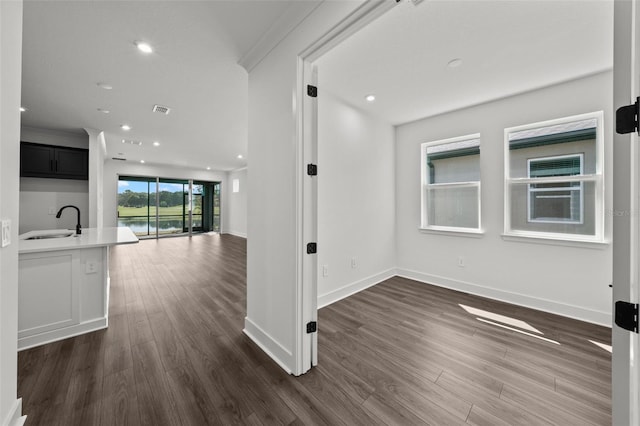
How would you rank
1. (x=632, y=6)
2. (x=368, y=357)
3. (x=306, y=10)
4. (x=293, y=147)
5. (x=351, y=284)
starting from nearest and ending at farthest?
(x=632, y=6)
(x=306, y=10)
(x=293, y=147)
(x=368, y=357)
(x=351, y=284)

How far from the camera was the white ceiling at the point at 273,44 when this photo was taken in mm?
1771

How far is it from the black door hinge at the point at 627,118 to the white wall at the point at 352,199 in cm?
236

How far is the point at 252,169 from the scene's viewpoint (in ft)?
7.70

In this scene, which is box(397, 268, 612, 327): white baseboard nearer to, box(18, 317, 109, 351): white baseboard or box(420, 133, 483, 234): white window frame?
box(420, 133, 483, 234): white window frame

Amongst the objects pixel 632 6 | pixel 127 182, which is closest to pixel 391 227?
pixel 632 6

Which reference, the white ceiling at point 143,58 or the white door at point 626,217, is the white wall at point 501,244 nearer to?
the white door at point 626,217

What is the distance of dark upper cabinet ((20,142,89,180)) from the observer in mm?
4082

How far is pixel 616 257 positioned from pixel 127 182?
1054 cm

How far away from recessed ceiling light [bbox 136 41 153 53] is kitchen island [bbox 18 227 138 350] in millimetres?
1795

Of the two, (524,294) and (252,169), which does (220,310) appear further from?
(524,294)

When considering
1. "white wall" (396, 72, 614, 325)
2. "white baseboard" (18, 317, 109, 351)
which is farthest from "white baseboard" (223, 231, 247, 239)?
"white baseboard" (18, 317, 109, 351)

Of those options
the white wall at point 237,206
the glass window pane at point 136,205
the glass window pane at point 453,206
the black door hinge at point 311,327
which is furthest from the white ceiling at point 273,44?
the white wall at point 237,206

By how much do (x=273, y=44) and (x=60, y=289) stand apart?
2.92 metres

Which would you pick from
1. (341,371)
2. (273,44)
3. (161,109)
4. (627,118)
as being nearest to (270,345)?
(341,371)
